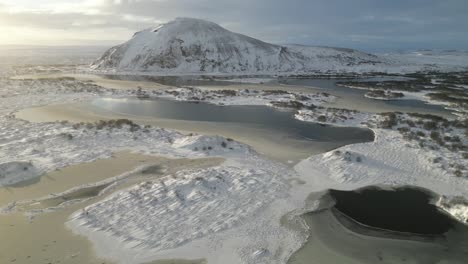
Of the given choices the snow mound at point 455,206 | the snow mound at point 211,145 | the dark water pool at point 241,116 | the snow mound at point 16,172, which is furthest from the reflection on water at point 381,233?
the snow mound at point 16,172

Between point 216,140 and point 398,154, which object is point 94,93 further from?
point 398,154

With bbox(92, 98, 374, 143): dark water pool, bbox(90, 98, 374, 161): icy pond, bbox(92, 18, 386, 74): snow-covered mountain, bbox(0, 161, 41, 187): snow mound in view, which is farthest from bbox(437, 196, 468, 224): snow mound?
bbox(92, 18, 386, 74): snow-covered mountain

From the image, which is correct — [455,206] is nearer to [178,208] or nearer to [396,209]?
[396,209]

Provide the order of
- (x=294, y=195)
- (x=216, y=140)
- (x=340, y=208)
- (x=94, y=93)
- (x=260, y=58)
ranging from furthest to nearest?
(x=260, y=58)
(x=94, y=93)
(x=216, y=140)
(x=294, y=195)
(x=340, y=208)

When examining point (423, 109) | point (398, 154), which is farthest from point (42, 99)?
point (423, 109)

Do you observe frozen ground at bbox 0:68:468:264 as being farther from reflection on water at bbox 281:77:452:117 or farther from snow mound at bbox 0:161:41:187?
reflection on water at bbox 281:77:452:117

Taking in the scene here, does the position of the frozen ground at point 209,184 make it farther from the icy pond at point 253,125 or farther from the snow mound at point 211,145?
the icy pond at point 253,125
